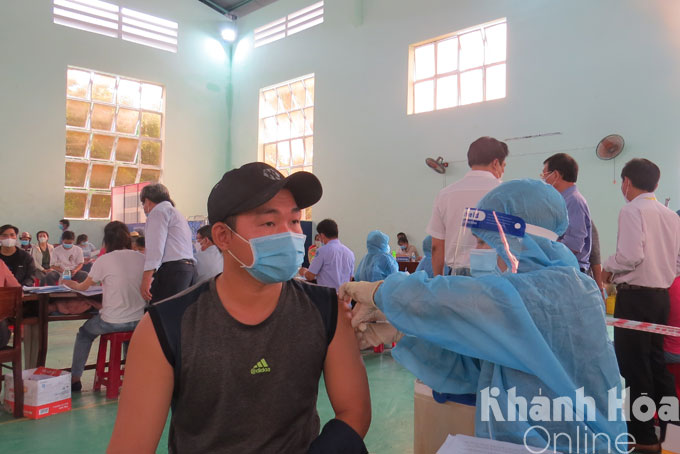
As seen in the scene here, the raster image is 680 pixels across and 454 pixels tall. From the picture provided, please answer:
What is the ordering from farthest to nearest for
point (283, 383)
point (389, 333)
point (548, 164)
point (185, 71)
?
point (185, 71) < point (548, 164) < point (389, 333) < point (283, 383)

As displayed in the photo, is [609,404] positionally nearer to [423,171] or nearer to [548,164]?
[548,164]

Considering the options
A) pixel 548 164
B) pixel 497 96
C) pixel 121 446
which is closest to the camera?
pixel 121 446

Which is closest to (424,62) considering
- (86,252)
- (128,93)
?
(128,93)

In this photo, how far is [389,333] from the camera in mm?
1350

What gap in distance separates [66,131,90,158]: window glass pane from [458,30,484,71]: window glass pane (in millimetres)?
8407

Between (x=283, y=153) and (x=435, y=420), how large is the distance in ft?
38.4

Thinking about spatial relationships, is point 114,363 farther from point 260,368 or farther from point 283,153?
point 283,153

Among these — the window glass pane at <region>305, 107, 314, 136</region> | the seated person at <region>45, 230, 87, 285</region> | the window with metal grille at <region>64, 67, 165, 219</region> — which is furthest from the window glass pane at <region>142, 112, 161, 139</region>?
the seated person at <region>45, 230, 87, 285</region>

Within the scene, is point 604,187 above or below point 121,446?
above

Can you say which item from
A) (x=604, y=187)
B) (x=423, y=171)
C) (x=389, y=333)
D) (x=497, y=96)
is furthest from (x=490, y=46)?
(x=389, y=333)

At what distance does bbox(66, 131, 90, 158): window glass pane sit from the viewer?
36.6 ft

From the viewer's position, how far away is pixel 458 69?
368 inches

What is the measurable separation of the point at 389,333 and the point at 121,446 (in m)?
0.69

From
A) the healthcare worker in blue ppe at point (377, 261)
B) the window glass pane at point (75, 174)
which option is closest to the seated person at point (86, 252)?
the window glass pane at point (75, 174)
